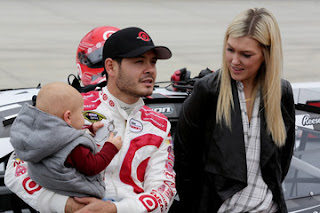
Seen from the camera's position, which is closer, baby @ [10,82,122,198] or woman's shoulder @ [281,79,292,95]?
baby @ [10,82,122,198]

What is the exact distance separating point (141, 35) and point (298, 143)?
1.41 m

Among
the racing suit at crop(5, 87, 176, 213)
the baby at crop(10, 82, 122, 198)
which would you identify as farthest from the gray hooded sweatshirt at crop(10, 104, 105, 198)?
the racing suit at crop(5, 87, 176, 213)

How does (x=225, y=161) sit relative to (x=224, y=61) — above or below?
below

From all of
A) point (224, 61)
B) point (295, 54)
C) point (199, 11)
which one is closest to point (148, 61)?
point (224, 61)

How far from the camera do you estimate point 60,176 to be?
4.94 feet

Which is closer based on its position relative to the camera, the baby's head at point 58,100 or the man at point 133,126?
the baby's head at point 58,100

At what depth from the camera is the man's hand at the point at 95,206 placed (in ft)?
5.19

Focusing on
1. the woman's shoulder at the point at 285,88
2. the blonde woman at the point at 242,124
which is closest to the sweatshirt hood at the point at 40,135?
the blonde woman at the point at 242,124

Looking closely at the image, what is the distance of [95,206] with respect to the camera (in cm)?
159

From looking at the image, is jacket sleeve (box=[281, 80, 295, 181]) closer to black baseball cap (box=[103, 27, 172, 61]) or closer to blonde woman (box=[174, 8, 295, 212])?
blonde woman (box=[174, 8, 295, 212])

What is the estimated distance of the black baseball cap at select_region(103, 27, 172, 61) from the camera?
1818mm

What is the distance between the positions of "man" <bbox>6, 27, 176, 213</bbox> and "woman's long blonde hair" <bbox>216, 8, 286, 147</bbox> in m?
0.36

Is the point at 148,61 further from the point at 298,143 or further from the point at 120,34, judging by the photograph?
the point at 298,143

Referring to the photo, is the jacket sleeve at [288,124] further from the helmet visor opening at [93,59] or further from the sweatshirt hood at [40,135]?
the helmet visor opening at [93,59]
